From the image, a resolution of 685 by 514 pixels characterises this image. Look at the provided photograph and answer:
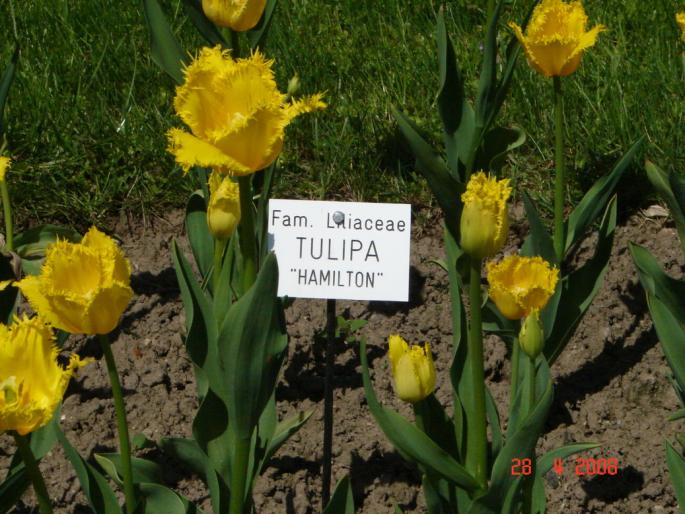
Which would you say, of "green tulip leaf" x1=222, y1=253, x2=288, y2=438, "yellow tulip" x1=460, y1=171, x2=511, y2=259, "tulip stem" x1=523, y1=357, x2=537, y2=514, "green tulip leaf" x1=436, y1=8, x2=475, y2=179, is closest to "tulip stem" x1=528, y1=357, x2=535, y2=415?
"tulip stem" x1=523, y1=357, x2=537, y2=514

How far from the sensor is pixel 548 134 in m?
2.40

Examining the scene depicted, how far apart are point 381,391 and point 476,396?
672 mm

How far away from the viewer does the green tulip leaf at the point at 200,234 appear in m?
1.90

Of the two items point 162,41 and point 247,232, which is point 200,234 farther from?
point 247,232

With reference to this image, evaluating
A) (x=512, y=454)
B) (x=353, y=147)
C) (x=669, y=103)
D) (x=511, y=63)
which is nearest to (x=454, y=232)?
(x=511, y=63)

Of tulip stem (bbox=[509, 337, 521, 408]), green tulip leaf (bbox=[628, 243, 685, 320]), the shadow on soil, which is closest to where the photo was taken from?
tulip stem (bbox=[509, 337, 521, 408])

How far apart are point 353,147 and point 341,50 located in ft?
1.39

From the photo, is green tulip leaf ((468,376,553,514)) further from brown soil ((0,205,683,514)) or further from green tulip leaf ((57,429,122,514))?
green tulip leaf ((57,429,122,514))

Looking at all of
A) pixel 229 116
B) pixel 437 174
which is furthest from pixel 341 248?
pixel 229 116

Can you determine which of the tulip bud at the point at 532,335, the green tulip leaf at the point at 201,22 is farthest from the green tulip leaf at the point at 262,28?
the tulip bud at the point at 532,335

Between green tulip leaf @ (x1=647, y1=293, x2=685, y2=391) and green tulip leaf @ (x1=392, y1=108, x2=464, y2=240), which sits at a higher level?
green tulip leaf @ (x1=392, y1=108, x2=464, y2=240)

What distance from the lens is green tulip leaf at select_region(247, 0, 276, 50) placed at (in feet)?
6.07

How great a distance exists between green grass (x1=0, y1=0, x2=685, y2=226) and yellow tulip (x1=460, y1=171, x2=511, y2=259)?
935 millimetres

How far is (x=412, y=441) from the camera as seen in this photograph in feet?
4.80
